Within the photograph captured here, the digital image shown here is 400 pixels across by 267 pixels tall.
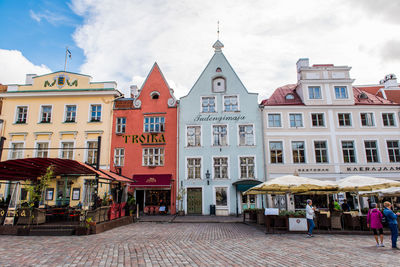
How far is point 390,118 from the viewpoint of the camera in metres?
26.0

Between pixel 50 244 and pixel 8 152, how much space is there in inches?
809

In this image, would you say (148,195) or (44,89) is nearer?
(148,195)

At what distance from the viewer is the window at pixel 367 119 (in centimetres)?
2580

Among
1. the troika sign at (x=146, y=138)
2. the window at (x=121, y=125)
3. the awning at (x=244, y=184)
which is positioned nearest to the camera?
the awning at (x=244, y=184)

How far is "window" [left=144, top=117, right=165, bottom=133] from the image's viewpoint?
26.2 m

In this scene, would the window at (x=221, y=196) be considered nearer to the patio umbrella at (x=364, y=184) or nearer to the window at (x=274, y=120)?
the window at (x=274, y=120)

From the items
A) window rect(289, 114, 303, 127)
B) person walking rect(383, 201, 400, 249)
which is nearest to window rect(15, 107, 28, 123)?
window rect(289, 114, 303, 127)

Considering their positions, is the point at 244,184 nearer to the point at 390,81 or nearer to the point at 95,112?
the point at 95,112

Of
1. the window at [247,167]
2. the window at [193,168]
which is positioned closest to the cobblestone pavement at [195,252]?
the window at [247,167]

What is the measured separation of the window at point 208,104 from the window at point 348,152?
41.7 ft

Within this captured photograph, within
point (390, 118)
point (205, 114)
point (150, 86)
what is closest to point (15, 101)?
point (150, 86)

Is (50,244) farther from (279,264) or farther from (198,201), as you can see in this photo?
(198,201)

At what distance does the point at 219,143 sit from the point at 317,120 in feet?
31.4

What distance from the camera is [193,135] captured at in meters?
25.9
